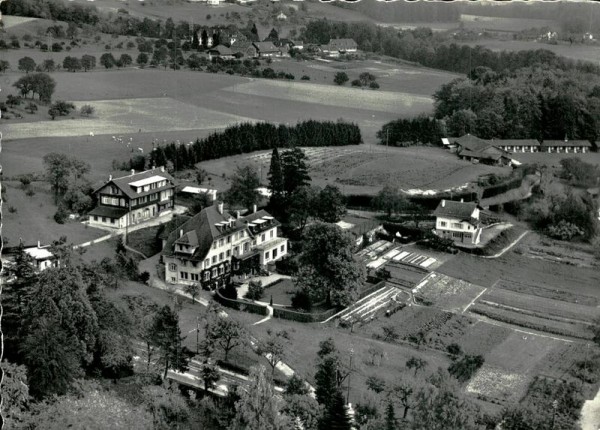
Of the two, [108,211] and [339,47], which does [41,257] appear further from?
[339,47]

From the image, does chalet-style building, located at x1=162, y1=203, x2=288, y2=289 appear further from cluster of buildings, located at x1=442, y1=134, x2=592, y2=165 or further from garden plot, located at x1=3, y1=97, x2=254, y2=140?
cluster of buildings, located at x1=442, y1=134, x2=592, y2=165

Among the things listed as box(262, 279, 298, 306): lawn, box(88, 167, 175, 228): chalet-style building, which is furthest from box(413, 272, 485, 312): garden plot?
box(88, 167, 175, 228): chalet-style building

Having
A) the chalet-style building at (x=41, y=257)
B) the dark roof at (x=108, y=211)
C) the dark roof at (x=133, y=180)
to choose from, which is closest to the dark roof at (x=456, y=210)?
the dark roof at (x=133, y=180)

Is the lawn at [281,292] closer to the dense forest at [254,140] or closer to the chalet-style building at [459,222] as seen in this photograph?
the chalet-style building at [459,222]

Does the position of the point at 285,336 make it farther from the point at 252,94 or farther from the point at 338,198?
the point at 252,94

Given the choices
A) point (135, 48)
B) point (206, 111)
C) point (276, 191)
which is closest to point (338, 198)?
point (276, 191)
